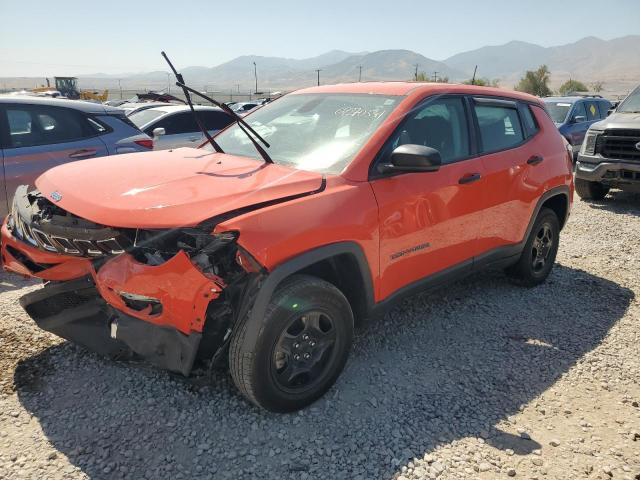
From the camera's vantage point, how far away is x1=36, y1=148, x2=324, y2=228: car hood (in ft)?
7.93

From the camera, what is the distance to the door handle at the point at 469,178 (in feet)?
11.7

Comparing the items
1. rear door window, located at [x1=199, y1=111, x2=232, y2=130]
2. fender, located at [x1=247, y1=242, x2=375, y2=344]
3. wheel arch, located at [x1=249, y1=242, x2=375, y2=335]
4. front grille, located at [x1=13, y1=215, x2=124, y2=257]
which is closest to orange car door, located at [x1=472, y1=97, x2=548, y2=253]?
wheel arch, located at [x1=249, y1=242, x2=375, y2=335]

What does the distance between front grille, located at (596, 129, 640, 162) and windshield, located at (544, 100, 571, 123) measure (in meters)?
3.61

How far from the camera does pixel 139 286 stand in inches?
93.9

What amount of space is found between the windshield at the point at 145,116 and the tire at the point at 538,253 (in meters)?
6.69

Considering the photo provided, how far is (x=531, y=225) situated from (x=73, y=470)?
3.85 m

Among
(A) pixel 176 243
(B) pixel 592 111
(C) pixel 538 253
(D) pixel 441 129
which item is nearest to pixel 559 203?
(C) pixel 538 253

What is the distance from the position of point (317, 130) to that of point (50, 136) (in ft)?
11.5

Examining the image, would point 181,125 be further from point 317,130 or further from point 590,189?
point 590,189

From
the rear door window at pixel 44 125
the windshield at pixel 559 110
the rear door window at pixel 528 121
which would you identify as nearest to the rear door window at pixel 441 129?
the rear door window at pixel 528 121

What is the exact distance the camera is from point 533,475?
2488 millimetres

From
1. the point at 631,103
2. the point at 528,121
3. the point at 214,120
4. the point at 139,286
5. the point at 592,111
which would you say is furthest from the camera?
the point at 592,111

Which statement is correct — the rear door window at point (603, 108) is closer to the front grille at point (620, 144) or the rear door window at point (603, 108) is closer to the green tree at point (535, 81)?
the front grille at point (620, 144)

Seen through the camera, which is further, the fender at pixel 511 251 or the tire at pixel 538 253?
the tire at pixel 538 253
